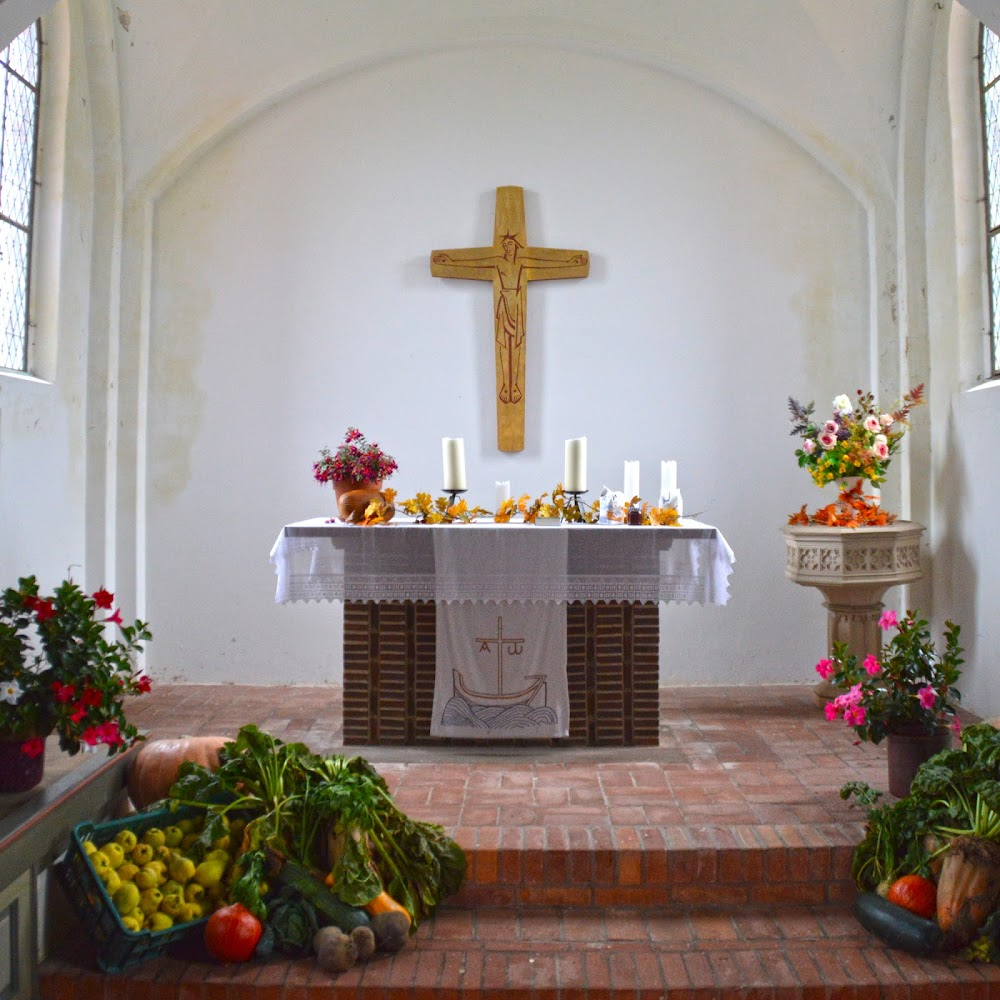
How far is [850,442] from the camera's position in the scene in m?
6.69

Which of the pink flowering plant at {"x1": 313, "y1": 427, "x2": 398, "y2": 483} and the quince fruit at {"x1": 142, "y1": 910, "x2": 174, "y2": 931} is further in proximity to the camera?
the pink flowering plant at {"x1": 313, "y1": 427, "x2": 398, "y2": 483}

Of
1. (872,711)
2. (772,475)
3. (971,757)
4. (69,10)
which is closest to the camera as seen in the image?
(971,757)

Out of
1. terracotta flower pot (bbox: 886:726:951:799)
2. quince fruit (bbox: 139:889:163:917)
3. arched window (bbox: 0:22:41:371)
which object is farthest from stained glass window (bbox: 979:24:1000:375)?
arched window (bbox: 0:22:41:371)

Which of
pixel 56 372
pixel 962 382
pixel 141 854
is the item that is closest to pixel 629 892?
pixel 141 854

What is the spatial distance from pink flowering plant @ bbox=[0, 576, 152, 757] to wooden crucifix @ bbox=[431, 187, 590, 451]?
12.5ft

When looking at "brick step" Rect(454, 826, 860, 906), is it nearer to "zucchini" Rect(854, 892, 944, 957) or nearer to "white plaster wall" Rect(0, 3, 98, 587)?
"zucchini" Rect(854, 892, 944, 957)

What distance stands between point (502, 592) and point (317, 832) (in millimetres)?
1712

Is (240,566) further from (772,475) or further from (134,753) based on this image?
(772,475)

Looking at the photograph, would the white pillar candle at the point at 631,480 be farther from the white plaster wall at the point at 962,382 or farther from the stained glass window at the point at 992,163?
the stained glass window at the point at 992,163

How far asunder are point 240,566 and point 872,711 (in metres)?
4.49

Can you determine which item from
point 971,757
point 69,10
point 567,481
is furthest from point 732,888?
point 69,10

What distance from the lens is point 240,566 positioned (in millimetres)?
7664

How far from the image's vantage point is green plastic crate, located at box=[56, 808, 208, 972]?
148 inches

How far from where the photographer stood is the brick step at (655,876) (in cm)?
443
